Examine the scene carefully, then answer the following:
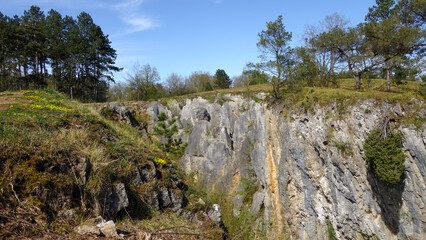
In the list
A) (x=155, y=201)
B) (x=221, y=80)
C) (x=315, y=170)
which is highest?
(x=221, y=80)

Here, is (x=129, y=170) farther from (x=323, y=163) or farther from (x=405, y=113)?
(x=405, y=113)

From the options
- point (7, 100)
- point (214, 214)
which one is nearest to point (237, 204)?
point (214, 214)

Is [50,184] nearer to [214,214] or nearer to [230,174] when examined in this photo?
[214,214]

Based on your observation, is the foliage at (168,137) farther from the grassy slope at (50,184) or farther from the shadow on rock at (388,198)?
the shadow on rock at (388,198)

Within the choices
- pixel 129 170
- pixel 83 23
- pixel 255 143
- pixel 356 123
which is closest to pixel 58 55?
pixel 83 23

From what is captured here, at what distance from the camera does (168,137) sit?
21.1 m

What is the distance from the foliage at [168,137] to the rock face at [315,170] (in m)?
1.74

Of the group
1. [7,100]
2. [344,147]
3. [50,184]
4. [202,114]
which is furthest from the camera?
[202,114]

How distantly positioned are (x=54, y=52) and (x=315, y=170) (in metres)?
26.5

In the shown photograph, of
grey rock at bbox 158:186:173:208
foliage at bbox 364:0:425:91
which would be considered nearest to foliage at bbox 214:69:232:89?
foliage at bbox 364:0:425:91

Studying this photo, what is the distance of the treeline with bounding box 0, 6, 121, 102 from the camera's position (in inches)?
975

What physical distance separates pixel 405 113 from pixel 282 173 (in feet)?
20.6

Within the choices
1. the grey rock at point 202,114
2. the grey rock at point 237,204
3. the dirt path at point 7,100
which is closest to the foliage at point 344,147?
the grey rock at point 237,204

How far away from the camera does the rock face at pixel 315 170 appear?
803 cm
